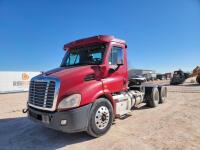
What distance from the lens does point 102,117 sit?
212 inches

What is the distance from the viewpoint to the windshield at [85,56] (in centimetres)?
606

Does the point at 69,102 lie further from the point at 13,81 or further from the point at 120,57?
the point at 13,81

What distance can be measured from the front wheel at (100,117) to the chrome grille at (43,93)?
3.58 ft

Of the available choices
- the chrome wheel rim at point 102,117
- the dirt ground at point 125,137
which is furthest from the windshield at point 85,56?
the dirt ground at point 125,137

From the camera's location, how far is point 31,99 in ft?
18.3

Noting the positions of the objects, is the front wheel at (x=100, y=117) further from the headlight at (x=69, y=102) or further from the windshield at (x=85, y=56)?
the windshield at (x=85, y=56)

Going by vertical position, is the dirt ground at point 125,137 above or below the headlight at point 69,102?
below

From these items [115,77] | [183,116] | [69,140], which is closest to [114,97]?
[115,77]

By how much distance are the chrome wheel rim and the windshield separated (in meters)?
1.40

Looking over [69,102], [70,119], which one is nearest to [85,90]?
[69,102]

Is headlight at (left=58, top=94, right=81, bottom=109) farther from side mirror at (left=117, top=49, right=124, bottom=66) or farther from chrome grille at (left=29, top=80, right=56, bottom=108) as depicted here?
side mirror at (left=117, top=49, right=124, bottom=66)

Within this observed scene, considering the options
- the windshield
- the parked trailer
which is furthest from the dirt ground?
the parked trailer

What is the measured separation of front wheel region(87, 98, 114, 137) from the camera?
5.10 m

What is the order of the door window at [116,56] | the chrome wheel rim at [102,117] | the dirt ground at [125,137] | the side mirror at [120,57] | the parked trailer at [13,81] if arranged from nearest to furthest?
the dirt ground at [125,137] < the chrome wheel rim at [102,117] < the door window at [116,56] < the side mirror at [120,57] < the parked trailer at [13,81]
